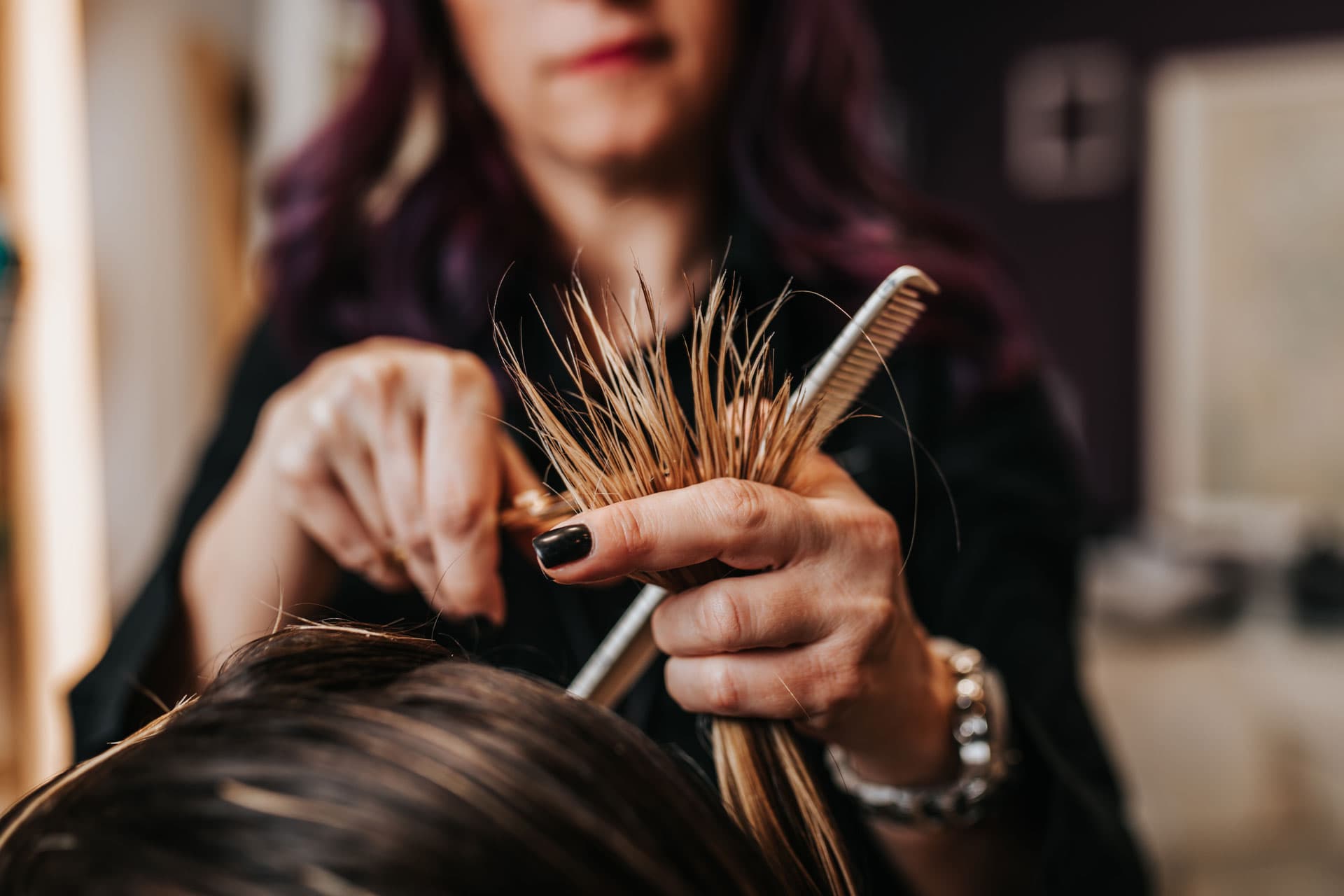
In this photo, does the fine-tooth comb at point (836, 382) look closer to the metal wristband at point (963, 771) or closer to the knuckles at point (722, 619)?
the knuckles at point (722, 619)

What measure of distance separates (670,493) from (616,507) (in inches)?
0.8

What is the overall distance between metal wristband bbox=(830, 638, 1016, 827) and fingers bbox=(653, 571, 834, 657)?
199 millimetres

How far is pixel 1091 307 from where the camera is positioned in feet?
9.11

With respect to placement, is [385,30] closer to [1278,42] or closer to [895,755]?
[895,755]

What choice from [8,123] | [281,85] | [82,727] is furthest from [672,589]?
[281,85]

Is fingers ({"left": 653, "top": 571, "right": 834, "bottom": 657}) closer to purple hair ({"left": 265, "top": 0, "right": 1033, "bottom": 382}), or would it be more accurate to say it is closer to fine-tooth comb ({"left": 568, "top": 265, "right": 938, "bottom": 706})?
fine-tooth comb ({"left": 568, "top": 265, "right": 938, "bottom": 706})

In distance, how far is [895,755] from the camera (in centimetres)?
49

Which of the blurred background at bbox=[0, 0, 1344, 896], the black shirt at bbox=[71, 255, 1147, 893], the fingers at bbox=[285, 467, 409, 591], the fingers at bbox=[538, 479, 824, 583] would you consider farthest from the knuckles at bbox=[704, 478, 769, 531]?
the blurred background at bbox=[0, 0, 1344, 896]

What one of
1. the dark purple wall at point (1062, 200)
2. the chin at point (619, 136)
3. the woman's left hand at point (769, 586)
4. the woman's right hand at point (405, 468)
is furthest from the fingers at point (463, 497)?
the dark purple wall at point (1062, 200)

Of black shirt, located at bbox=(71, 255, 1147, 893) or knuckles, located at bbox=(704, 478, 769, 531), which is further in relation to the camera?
black shirt, located at bbox=(71, 255, 1147, 893)

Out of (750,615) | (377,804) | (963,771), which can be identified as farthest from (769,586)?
(963,771)

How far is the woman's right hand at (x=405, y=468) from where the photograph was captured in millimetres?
494

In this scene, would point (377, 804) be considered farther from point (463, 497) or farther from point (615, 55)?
point (615, 55)

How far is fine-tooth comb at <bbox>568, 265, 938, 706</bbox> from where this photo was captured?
0.35 meters
